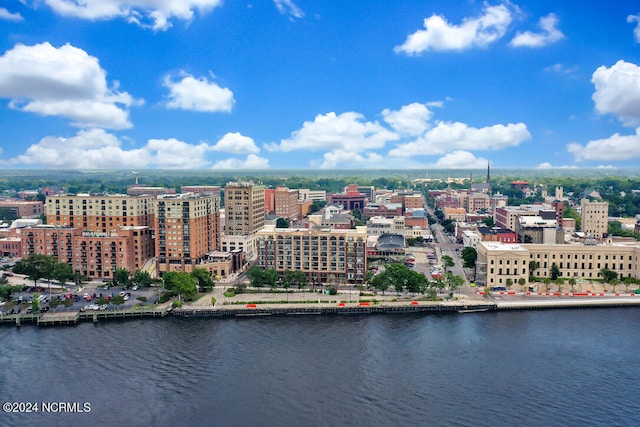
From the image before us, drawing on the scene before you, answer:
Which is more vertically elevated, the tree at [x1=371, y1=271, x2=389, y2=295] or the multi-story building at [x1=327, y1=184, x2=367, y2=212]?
the multi-story building at [x1=327, y1=184, x2=367, y2=212]

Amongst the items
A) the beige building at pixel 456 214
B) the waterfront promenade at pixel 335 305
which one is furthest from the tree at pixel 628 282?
the beige building at pixel 456 214

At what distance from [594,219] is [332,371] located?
6867cm

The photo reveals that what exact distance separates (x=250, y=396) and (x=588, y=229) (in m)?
73.8

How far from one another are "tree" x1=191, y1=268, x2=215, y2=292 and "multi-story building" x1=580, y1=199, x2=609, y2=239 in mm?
63260

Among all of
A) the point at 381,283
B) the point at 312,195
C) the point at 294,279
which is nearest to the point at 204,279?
the point at 294,279

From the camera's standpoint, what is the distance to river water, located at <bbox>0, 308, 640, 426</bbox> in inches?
1155

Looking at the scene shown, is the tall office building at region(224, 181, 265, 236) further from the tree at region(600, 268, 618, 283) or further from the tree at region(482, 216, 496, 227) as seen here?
the tree at region(482, 216, 496, 227)

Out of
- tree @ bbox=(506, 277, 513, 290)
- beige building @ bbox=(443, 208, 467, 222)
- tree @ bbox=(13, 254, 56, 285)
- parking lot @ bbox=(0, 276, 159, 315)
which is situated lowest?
parking lot @ bbox=(0, 276, 159, 315)

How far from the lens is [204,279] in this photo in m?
54.5

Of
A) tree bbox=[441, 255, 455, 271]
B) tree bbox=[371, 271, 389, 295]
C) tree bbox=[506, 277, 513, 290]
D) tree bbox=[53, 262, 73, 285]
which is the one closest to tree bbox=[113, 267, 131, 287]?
tree bbox=[53, 262, 73, 285]

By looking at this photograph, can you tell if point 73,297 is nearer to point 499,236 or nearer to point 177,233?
point 177,233

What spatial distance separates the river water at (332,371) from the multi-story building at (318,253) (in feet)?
34.9

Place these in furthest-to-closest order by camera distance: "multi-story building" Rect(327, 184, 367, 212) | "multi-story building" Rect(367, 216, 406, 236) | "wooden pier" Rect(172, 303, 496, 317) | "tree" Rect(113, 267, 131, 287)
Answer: "multi-story building" Rect(327, 184, 367, 212), "multi-story building" Rect(367, 216, 406, 236), "tree" Rect(113, 267, 131, 287), "wooden pier" Rect(172, 303, 496, 317)

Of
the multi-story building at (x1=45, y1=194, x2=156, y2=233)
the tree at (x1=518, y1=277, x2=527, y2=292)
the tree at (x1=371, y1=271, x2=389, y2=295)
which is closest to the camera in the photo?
the tree at (x1=371, y1=271, x2=389, y2=295)
